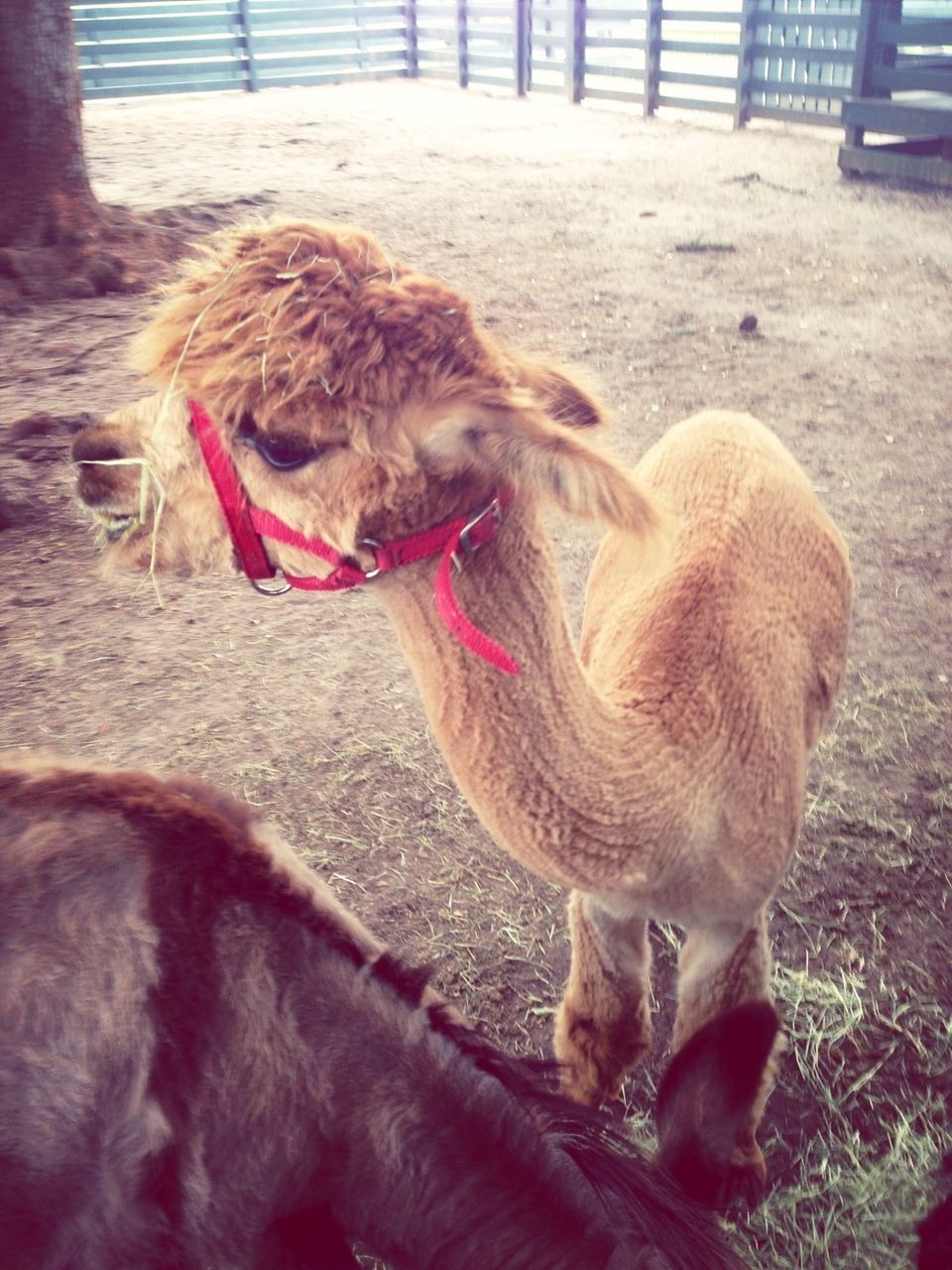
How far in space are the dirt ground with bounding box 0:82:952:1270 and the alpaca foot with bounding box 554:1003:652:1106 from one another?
4.1 inches

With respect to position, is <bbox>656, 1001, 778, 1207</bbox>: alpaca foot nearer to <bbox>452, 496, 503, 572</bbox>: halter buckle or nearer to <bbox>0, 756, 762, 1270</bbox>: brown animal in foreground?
<bbox>0, 756, 762, 1270</bbox>: brown animal in foreground

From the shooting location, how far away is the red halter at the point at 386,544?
140 centimetres

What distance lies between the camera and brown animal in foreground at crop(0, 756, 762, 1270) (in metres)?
1.22

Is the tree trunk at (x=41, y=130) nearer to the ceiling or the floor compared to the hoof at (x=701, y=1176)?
nearer to the ceiling

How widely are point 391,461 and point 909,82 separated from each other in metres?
9.89

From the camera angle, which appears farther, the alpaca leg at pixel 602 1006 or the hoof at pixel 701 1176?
the alpaca leg at pixel 602 1006

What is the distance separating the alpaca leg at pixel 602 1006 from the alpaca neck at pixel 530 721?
47cm

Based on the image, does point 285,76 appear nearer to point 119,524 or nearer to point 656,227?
point 656,227

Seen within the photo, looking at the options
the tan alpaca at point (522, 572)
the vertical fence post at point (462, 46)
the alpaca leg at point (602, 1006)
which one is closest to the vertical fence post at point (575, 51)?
the vertical fence post at point (462, 46)

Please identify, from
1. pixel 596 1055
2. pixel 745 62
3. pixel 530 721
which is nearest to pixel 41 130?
pixel 530 721

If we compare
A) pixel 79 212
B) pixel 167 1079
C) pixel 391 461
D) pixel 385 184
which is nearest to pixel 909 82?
pixel 385 184

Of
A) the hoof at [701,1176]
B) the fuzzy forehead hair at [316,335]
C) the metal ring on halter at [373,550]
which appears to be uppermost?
the fuzzy forehead hair at [316,335]

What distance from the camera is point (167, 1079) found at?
127 centimetres

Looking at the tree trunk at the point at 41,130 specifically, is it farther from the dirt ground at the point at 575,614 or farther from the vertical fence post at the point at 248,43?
the vertical fence post at the point at 248,43
